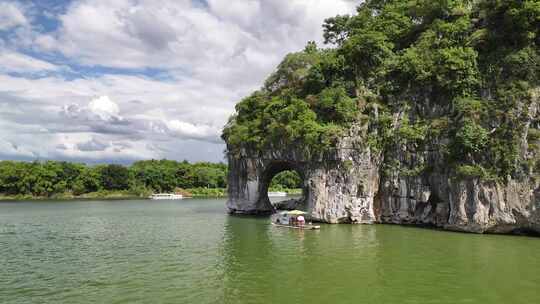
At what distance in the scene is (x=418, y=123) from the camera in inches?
1459

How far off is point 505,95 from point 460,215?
9.52m

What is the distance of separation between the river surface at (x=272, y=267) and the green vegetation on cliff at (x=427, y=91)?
722 centimetres

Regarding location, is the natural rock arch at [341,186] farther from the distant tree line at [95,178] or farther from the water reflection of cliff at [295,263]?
the distant tree line at [95,178]

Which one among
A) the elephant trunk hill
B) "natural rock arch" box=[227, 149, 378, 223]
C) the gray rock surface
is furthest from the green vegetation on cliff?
"natural rock arch" box=[227, 149, 378, 223]

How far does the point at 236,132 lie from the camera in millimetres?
47875

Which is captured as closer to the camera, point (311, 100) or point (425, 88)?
point (425, 88)

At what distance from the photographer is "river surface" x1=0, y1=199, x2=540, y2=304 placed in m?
16.9


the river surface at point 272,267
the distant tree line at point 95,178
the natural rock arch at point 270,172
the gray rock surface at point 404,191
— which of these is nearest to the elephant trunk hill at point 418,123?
the gray rock surface at point 404,191

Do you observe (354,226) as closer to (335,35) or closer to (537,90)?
(537,90)

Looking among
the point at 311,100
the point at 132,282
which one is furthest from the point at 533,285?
the point at 311,100

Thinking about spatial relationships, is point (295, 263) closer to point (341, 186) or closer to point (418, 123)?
point (341, 186)

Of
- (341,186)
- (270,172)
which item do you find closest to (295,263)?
(341,186)

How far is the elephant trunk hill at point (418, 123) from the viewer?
30.2 metres

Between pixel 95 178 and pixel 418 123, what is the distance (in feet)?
279
